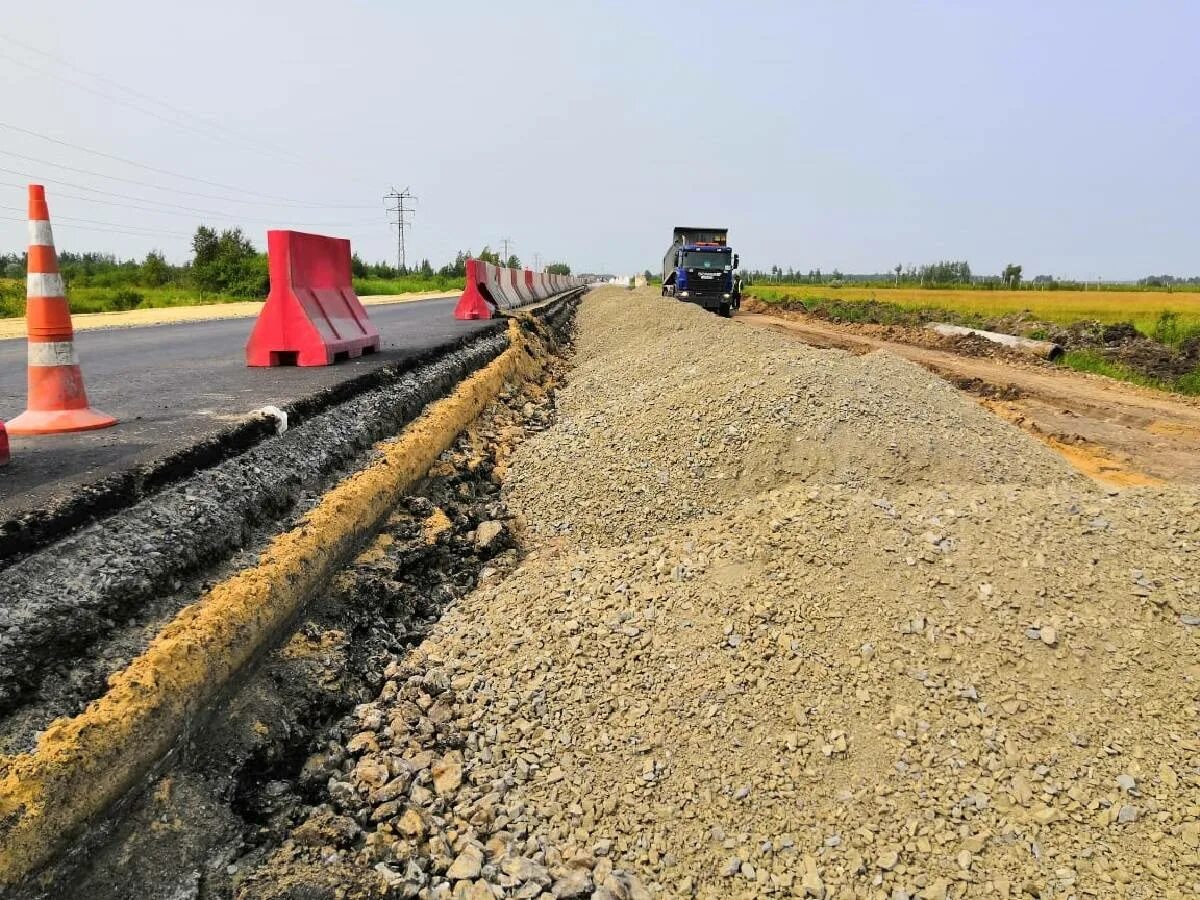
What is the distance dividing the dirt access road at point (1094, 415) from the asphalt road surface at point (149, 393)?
7.11m

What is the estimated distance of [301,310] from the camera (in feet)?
19.3

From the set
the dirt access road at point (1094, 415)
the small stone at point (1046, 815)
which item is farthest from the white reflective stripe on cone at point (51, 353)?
the dirt access road at point (1094, 415)

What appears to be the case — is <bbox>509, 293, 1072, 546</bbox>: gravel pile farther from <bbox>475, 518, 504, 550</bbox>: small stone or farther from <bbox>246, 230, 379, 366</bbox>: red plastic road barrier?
<bbox>246, 230, 379, 366</bbox>: red plastic road barrier

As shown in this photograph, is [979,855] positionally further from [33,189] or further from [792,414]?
[33,189]

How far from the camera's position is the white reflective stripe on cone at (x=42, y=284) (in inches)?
137

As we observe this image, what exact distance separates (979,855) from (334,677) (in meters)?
2.14

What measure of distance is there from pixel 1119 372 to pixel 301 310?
46.0ft

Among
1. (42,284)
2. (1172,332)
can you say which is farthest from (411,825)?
(1172,332)

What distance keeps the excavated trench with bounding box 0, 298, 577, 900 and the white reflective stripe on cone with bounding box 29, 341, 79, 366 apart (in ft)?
3.40

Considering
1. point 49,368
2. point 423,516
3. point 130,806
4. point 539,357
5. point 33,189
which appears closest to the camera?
point 130,806

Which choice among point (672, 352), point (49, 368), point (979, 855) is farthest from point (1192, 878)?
point (672, 352)

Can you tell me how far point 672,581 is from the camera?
3.49m

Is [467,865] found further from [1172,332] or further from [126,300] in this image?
[126,300]

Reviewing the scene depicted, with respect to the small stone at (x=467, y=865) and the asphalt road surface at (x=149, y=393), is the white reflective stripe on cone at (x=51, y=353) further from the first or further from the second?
the small stone at (x=467, y=865)
